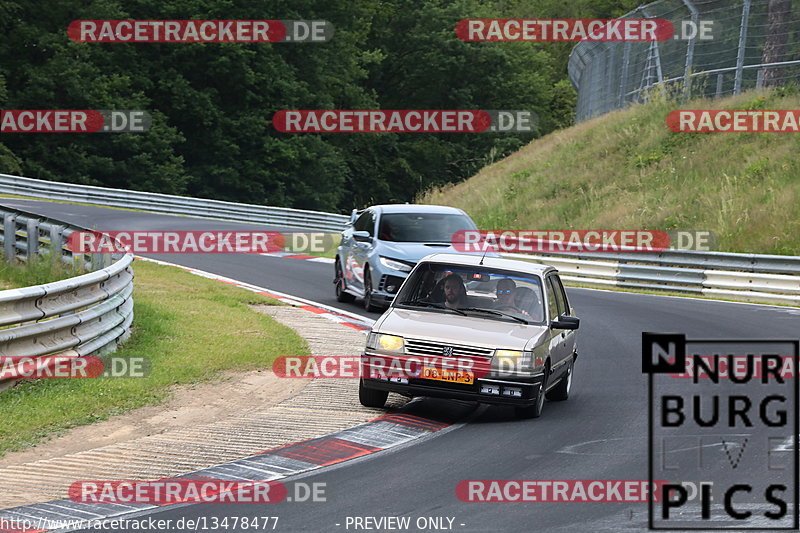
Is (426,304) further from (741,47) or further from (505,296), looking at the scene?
(741,47)

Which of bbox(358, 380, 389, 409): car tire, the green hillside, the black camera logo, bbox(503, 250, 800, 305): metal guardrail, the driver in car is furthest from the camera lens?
the green hillside

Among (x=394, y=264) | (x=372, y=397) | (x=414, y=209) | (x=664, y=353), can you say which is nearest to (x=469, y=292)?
(x=372, y=397)

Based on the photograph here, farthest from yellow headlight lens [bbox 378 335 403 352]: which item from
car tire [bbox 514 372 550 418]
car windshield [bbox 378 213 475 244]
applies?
car windshield [bbox 378 213 475 244]

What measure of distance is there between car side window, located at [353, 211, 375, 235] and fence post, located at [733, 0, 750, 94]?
56.5 feet

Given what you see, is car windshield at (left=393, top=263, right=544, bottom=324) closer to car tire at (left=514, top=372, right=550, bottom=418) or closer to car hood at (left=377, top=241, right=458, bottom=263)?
car tire at (left=514, top=372, right=550, bottom=418)

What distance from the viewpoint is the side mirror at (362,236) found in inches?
694

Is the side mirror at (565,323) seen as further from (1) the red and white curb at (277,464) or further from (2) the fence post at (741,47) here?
(2) the fence post at (741,47)

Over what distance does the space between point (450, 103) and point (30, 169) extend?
2979 centimetres

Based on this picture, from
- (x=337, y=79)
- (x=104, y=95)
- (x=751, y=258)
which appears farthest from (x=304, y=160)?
(x=751, y=258)

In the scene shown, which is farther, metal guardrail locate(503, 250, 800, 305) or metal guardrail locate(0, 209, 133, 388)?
metal guardrail locate(503, 250, 800, 305)

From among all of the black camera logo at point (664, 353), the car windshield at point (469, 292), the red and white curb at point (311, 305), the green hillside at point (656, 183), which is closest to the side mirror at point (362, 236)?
the red and white curb at point (311, 305)

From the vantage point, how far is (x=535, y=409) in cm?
1045

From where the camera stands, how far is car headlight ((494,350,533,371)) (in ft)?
33.1

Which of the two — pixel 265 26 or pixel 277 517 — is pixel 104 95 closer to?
pixel 265 26
